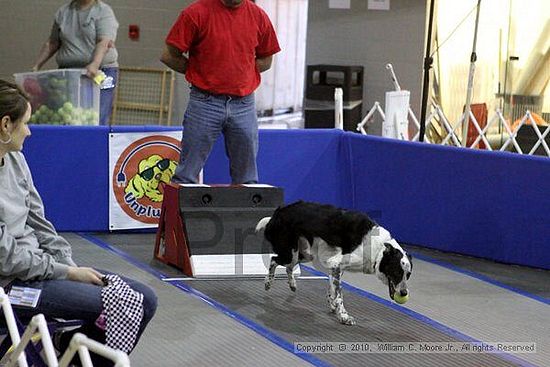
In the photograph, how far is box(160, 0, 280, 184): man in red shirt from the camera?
19.6ft

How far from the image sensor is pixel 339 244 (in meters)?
4.96

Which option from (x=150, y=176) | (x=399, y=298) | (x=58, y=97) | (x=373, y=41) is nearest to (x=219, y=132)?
(x=150, y=176)

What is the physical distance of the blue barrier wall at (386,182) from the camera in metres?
6.39

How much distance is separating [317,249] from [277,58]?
810 cm

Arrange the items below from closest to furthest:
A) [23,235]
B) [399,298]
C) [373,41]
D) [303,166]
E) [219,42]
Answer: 1. [23,235]
2. [399,298]
3. [219,42]
4. [303,166]
5. [373,41]

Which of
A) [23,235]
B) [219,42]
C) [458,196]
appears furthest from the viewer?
[458,196]

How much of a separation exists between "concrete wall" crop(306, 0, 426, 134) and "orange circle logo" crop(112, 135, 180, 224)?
4.25 meters

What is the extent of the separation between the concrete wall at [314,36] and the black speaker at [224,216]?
5.01 m

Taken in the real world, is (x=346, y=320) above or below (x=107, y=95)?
below

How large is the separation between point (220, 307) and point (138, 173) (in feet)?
6.13

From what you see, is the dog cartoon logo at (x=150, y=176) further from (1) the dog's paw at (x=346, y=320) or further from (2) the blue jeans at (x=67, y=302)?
(2) the blue jeans at (x=67, y=302)

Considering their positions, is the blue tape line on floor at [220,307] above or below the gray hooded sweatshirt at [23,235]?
below

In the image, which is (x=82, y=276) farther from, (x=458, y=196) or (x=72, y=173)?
(x=458, y=196)

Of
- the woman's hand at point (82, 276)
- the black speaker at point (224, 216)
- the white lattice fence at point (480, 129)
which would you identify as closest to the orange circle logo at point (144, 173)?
the black speaker at point (224, 216)
